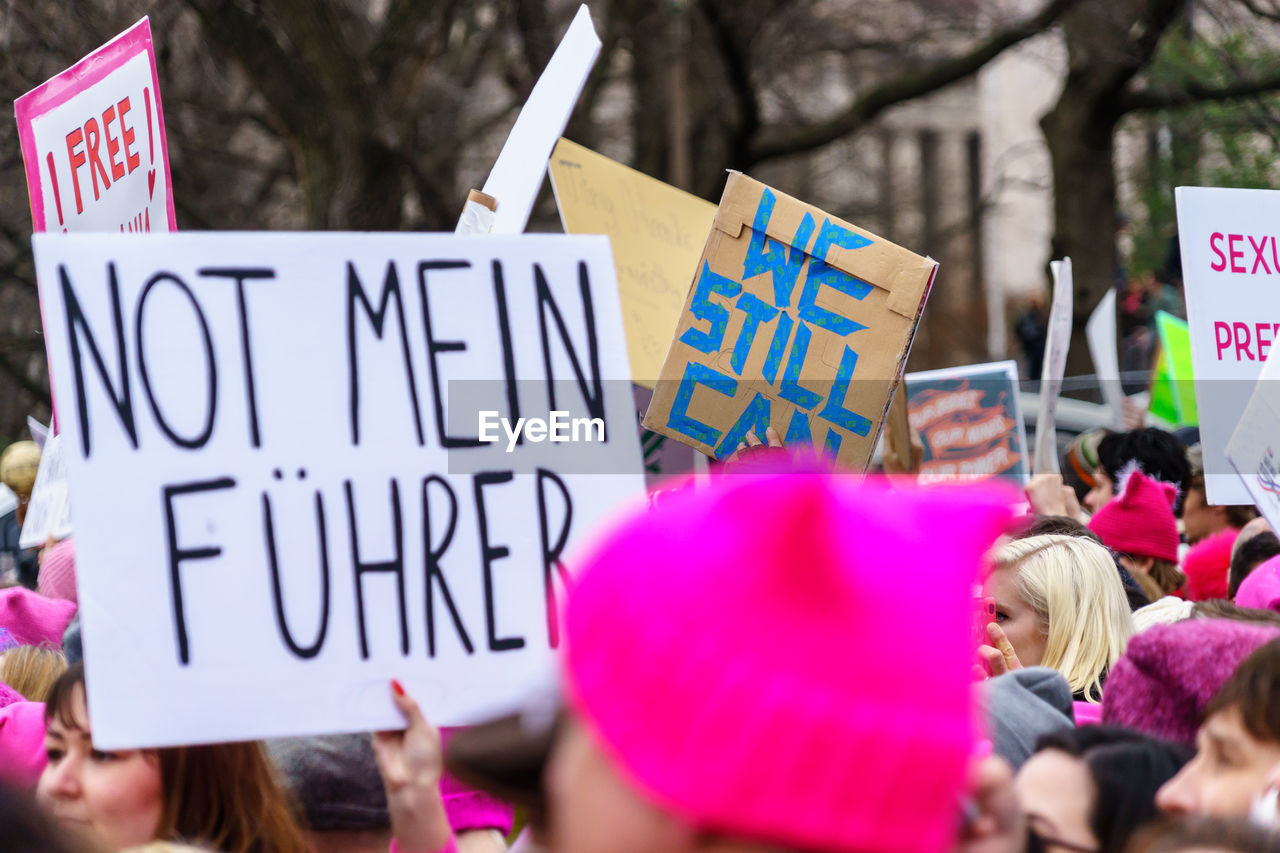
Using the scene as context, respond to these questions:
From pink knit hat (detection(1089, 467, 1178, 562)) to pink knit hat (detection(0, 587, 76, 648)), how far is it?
3.10 metres

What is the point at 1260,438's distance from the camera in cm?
308

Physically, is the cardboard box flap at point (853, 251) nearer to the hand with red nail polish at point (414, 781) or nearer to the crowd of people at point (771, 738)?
the crowd of people at point (771, 738)

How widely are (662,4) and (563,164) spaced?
27.9 feet

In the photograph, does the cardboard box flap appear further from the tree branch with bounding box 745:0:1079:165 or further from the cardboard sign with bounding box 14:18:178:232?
the tree branch with bounding box 745:0:1079:165

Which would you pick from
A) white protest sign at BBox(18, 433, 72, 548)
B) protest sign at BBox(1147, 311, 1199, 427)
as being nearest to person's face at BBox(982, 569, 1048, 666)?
white protest sign at BBox(18, 433, 72, 548)

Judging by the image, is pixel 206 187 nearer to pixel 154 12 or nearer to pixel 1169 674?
pixel 154 12

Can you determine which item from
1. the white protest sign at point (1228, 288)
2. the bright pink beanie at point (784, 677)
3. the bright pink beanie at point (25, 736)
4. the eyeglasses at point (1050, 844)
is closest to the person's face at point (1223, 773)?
the eyeglasses at point (1050, 844)

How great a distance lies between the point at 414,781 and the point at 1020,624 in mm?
1848

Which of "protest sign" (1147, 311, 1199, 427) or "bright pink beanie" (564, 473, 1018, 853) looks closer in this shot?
"bright pink beanie" (564, 473, 1018, 853)

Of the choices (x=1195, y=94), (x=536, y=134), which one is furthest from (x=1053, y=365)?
(x=1195, y=94)

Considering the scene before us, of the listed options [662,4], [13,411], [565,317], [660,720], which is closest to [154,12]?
[662,4]

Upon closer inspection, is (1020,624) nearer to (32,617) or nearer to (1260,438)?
(1260,438)

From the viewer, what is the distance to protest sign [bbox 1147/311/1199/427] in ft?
27.8

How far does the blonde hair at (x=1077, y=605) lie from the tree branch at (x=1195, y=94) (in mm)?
8604
